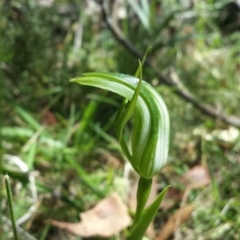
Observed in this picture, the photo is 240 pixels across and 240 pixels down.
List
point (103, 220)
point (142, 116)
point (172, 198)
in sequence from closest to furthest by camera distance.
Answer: point (142, 116) < point (103, 220) < point (172, 198)

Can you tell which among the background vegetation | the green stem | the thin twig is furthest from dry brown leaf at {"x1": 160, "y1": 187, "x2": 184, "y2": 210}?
the green stem

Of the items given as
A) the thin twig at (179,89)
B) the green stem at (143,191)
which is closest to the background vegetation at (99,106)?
the thin twig at (179,89)

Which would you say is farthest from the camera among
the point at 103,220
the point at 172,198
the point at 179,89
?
the point at 179,89

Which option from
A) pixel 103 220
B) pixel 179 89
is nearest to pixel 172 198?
pixel 103 220

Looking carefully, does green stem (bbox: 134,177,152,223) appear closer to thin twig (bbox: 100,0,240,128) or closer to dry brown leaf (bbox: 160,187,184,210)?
dry brown leaf (bbox: 160,187,184,210)

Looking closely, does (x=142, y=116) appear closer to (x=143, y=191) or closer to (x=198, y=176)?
(x=143, y=191)

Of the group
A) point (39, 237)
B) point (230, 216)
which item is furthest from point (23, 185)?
point (230, 216)
